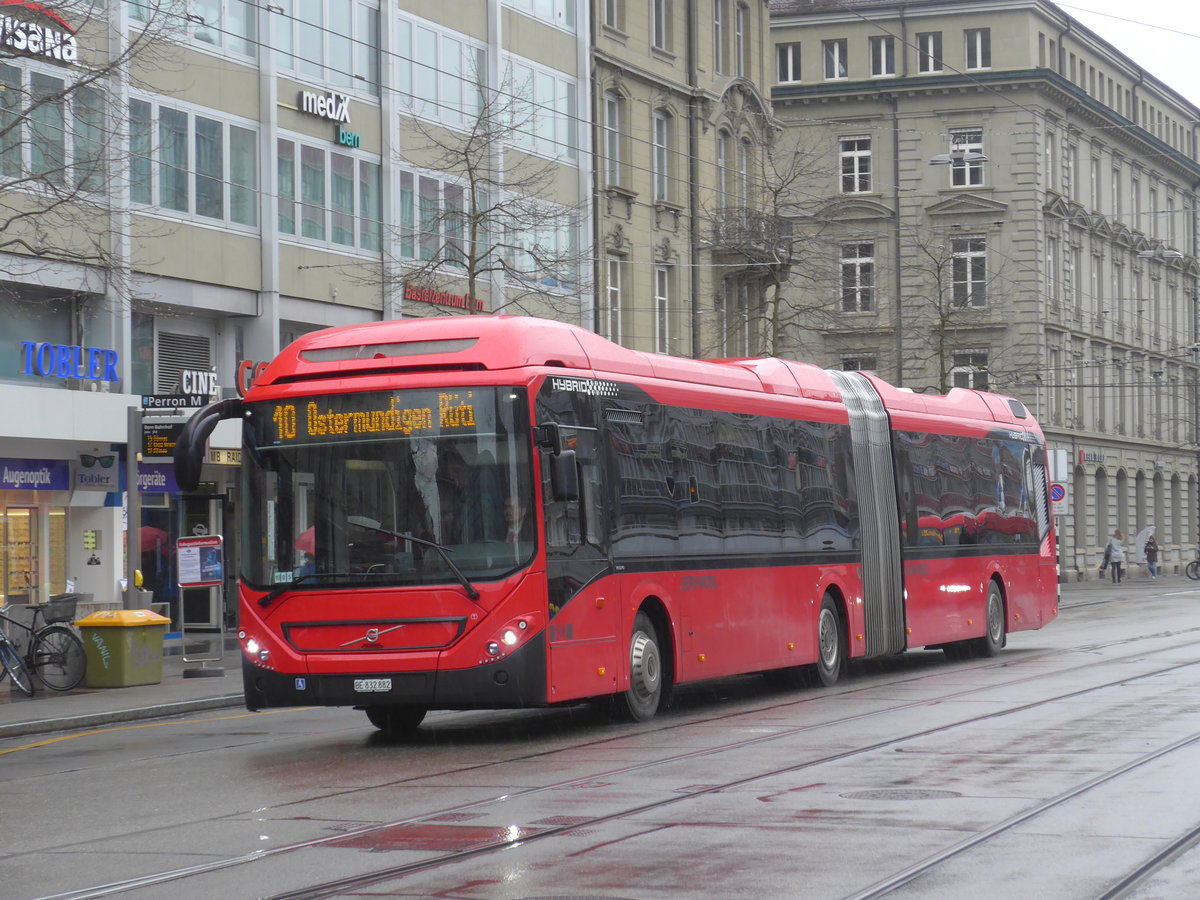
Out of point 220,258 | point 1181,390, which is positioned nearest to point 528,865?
point 220,258

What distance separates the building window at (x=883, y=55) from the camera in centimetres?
6600

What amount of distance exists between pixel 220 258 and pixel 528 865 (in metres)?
22.8

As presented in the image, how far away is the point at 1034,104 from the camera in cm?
6462

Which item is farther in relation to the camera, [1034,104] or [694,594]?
[1034,104]

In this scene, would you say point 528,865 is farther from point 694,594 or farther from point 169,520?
point 169,520

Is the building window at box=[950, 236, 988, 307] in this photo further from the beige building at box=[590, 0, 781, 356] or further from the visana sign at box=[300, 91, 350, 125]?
the visana sign at box=[300, 91, 350, 125]

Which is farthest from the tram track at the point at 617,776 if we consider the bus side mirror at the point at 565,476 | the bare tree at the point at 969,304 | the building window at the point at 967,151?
the building window at the point at 967,151

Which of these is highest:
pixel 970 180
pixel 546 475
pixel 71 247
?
pixel 970 180

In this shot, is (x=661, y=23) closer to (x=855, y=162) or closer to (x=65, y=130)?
(x=65, y=130)

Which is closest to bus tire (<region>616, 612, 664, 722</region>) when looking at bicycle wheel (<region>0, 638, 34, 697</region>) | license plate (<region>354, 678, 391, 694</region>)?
license plate (<region>354, 678, 391, 694</region>)

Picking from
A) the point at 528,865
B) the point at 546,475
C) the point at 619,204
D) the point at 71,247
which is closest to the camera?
the point at 528,865

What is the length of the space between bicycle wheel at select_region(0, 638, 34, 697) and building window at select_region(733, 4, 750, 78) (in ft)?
99.7

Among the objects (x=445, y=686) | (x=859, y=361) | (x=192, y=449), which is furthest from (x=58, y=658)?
(x=859, y=361)

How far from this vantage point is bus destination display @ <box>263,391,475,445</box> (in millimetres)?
13984
